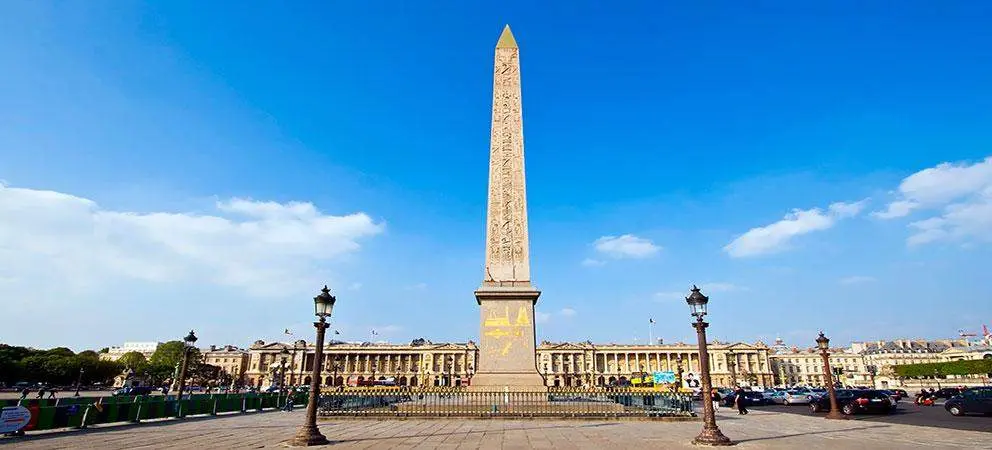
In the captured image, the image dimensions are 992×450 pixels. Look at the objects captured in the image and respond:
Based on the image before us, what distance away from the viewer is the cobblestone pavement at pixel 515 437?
10547 millimetres

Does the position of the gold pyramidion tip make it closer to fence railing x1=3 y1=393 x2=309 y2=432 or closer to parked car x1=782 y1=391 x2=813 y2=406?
fence railing x1=3 y1=393 x2=309 y2=432

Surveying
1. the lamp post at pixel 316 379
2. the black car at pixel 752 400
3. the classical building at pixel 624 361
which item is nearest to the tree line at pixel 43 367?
the classical building at pixel 624 361

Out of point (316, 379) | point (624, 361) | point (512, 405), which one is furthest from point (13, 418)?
point (624, 361)

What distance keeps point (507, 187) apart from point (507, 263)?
10.1 ft

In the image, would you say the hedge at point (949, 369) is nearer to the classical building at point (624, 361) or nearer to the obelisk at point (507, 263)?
the classical building at point (624, 361)

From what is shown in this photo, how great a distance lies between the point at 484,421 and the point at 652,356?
360 ft

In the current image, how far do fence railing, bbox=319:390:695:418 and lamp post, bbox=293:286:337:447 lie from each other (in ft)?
18.0

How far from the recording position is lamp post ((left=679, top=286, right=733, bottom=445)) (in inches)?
417

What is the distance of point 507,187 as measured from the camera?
20125 millimetres

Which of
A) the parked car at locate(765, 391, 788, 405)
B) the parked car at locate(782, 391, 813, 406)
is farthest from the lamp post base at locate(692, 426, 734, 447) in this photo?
the parked car at locate(765, 391, 788, 405)

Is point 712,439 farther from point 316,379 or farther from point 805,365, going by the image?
point 805,365

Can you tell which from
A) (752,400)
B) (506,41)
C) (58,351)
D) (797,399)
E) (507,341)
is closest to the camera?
(507,341)

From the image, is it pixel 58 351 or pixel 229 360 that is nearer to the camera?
pixel 58 351

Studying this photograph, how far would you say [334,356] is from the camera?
380ft
